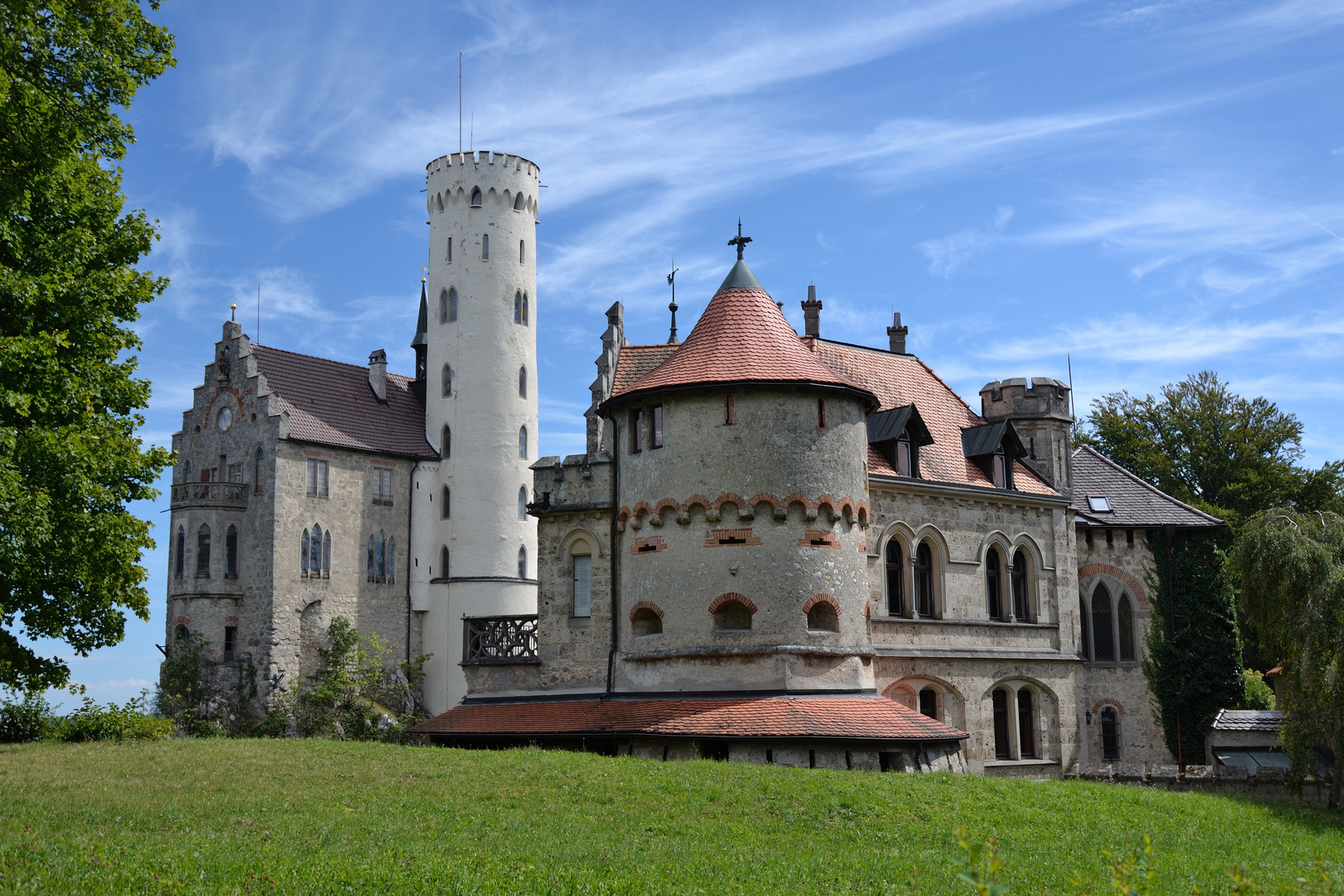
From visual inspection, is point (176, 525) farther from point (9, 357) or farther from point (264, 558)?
point (9, 357)

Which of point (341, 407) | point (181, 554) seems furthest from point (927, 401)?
point (181, 554)

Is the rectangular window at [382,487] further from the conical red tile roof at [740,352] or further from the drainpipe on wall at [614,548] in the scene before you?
the conical red tile roof at [740,352]

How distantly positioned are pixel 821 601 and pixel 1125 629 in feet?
45.0

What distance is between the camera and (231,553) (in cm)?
4238

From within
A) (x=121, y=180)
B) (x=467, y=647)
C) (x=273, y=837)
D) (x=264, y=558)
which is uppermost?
(x=121, y=180)

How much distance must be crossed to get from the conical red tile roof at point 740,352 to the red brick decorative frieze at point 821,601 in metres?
4.40

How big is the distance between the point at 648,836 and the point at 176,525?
31.4 meters

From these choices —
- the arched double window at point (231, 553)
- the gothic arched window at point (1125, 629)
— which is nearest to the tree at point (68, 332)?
the arched double window at point (231, 553)

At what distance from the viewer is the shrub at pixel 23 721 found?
25938mm

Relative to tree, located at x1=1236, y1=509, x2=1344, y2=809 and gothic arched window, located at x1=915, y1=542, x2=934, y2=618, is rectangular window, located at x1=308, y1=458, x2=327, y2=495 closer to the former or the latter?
gothic arched window, located at x1=915, y1=542, x2=934, y2=618

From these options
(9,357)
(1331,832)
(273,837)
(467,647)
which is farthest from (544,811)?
(1331,832)

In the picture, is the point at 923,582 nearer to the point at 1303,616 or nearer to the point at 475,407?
the point at 1303,616

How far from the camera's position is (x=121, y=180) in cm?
2212

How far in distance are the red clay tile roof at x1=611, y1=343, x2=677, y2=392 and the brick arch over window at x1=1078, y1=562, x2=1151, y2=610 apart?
44.9ft
